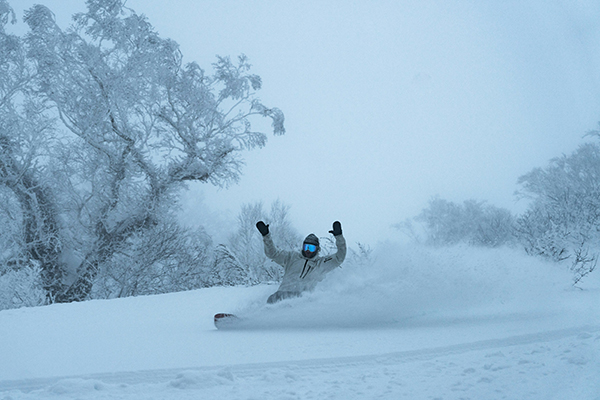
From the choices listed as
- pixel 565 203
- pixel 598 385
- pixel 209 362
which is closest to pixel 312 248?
pixel 209 362

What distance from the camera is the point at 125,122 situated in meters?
13.1

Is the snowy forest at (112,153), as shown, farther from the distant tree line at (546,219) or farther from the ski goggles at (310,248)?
the ski goggles at (310,248)

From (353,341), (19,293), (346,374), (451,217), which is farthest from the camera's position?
(451,217)

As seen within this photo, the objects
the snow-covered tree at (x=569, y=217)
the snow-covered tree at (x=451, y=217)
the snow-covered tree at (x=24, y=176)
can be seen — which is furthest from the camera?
the snow-covered tree at (x=451, y=217)

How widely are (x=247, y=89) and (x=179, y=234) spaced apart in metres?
6.65

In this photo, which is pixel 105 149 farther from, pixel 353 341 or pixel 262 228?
pixel 353 341

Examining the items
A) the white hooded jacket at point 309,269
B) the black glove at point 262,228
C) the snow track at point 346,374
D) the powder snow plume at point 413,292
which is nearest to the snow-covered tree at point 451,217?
the powder snow plume at point 413,292

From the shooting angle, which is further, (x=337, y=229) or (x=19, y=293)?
(x=19, y=293)

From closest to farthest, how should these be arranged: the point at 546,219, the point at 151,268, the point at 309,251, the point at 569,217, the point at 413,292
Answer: the point at 413,292 → the point at 309,251 → the point at 569,217 → the point at 546,219 → the point at 151,268

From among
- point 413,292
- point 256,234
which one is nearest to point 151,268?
point 256,234

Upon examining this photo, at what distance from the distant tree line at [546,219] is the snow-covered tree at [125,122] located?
9412 mm

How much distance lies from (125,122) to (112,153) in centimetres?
121

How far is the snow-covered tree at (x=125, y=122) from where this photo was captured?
506 inches

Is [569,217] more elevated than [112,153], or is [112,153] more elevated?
[112,153]
